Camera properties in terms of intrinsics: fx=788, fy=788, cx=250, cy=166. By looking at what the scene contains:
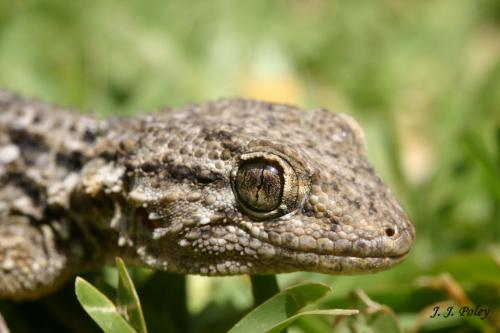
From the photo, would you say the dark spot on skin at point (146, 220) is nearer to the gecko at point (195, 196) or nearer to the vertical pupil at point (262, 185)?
the gecko at point (195, 196)

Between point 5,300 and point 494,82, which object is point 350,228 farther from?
point 494,82

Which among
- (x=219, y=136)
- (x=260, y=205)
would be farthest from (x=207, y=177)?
(x=260, y=205)

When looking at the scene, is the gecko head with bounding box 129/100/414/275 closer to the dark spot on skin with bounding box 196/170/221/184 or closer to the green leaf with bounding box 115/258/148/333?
the dark spot on skin with bounding box 196/170/221/184

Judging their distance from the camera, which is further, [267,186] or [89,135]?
[89,135]

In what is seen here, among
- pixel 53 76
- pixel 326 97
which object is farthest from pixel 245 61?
pixel 53 76

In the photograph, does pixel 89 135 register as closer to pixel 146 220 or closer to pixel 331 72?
pixel 146 220

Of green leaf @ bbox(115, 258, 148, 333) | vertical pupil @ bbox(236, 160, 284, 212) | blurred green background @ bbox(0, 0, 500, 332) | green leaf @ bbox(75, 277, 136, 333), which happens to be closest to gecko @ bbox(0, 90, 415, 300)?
vertical pupil @ bbox(236, 160, 284, 212)
